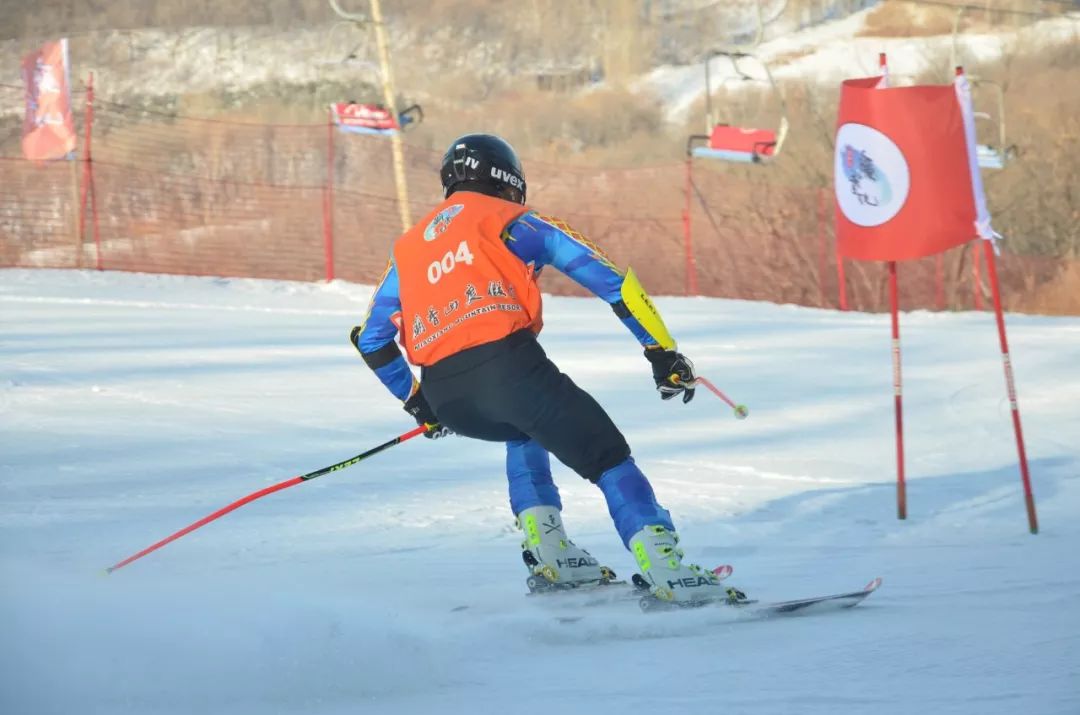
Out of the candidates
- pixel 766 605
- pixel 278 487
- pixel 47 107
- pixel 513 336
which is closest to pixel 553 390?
pixel 513 336

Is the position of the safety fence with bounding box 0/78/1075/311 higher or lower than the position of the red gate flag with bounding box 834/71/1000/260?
lower

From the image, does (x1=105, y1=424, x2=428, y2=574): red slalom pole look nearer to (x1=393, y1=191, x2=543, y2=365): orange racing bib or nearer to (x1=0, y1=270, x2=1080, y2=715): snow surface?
(x1=0, y1=270, x2=1080, y2=715): snow surface

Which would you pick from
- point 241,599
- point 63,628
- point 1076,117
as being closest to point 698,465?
point 241,599

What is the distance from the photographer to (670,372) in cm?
392

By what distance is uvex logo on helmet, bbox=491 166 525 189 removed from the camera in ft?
13.3

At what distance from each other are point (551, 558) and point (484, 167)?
126cm

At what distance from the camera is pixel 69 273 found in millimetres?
16375

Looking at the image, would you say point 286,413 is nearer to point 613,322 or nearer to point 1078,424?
point 1078,424

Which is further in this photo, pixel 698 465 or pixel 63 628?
pixel 698 465

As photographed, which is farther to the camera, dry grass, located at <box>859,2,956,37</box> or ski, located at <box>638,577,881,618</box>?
dry grass, located at <box>859,2,956,37</box>

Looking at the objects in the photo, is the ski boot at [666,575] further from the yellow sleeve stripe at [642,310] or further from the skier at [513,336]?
the yellow sleeve stripe at [642,310]

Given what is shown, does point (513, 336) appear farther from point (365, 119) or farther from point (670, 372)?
point (365, 119)

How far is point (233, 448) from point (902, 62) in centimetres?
4262

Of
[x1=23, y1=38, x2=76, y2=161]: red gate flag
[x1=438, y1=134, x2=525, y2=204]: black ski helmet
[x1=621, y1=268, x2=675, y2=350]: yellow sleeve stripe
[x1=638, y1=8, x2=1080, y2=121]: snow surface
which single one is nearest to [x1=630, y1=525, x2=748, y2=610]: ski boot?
[x1=621, y1=268, x2=675, y2=350]: yellow sleeve stripe
